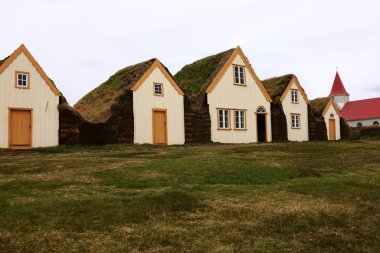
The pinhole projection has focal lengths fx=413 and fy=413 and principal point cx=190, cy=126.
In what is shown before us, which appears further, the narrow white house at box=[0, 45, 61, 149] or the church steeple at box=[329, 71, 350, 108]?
the church steeple at box=[329, 71, 350, 108]

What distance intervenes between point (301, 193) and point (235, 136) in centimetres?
2132

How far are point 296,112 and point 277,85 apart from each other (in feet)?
10.2

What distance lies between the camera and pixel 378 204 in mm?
10484

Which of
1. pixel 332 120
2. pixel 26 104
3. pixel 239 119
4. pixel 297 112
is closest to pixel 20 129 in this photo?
pixel 26 104

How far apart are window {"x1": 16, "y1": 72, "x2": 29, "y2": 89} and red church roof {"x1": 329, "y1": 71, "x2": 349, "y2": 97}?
81.9 m

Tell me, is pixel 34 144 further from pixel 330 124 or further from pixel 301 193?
pixel 330 124

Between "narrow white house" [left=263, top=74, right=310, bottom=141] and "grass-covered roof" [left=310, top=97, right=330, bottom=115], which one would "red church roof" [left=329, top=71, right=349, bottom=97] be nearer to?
"grass-covered roof" [left=310, top=97, right=330, bottom=115]

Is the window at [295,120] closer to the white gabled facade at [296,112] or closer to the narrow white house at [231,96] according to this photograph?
the white gabled facade at [296,112]

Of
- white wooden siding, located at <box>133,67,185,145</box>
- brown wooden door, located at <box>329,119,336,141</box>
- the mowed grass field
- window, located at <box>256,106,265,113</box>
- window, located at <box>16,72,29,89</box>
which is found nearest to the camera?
the mowed grass field

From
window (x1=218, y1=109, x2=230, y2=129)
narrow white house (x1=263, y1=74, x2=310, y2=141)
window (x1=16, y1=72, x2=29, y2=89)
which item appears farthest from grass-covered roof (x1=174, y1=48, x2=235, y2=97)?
window (x1=16, y1=72, x2=29, y2=89)

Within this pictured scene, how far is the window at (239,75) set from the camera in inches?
1340

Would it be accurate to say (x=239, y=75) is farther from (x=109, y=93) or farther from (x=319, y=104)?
(x=319, y=104)

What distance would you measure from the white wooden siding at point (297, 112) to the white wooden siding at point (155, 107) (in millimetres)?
11945

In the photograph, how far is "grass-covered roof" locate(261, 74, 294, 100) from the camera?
37.9 m
